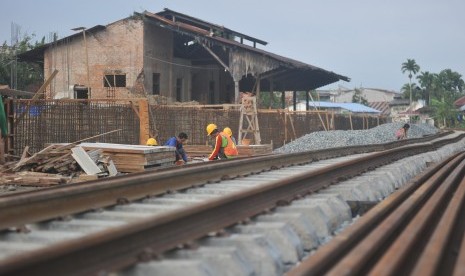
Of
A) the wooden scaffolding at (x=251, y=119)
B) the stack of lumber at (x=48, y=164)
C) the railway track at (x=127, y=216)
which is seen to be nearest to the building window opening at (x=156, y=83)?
the wooden scaffolding at (x=251, y=119)

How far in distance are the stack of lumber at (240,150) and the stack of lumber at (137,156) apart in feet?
18.0

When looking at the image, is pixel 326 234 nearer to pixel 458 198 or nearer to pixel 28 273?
pixel 458 198

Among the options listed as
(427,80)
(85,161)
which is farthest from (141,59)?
(427,80)

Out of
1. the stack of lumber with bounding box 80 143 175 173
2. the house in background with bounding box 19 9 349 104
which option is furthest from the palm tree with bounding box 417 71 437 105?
the stack of lumber with bounding box 80 143 175 173

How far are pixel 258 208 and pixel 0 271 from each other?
133 inches

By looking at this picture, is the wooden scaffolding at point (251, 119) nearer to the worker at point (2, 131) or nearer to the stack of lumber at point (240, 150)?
the stack of lumber at point (240, 150)

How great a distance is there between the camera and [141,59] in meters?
30.9

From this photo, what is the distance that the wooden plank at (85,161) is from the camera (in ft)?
39.8

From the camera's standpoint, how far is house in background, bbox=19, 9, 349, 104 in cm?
3038

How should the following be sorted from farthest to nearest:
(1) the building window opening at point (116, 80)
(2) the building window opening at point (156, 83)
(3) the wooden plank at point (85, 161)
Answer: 1. (2) the building window opening at point (156, 83)
2. (1) the building window opening at point (116, 80)
3. (3) the wooden plank at point (85, 161)

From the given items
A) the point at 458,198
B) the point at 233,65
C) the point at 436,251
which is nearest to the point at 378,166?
the point at 458,198

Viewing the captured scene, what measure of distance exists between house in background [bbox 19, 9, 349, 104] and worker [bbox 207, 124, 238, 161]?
17558 mm

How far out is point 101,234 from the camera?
10.8ft

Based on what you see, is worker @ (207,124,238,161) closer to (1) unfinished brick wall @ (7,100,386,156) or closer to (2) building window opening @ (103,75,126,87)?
(1) unfinished brick wall @ (7,100,386,156)
